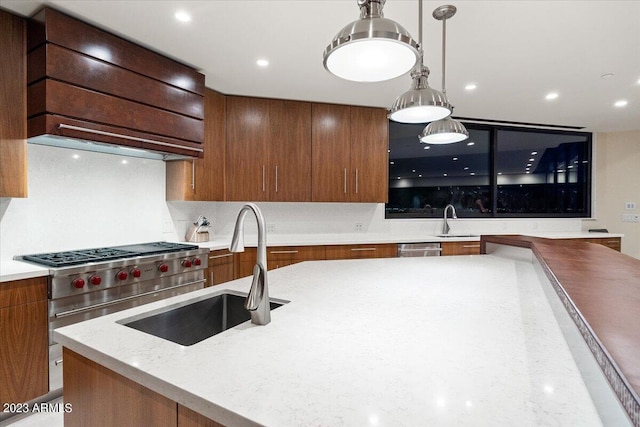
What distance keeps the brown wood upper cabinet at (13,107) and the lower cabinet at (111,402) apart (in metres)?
1.67

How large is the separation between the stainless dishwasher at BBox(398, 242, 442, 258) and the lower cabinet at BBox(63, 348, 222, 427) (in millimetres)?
3275

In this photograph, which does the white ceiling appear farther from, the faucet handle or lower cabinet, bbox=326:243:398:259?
the faucet handle

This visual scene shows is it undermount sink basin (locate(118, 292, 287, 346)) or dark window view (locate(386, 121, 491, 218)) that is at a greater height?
dark window view (locate(386, 121, 491, 218))

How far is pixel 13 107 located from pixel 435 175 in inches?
174

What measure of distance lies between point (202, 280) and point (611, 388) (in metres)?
2.89

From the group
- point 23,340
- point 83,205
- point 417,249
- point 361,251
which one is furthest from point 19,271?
point 417,249

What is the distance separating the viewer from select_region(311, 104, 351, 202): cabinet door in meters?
3.87

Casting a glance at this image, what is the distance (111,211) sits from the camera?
2.92 m

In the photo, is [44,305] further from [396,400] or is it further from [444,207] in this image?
[444,207]

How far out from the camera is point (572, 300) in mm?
999

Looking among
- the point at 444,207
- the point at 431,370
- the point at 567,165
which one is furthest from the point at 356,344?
the point at 567,165

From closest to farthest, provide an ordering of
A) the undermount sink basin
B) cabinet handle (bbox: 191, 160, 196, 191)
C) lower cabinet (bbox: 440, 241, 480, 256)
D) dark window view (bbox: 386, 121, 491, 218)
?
the undermount sink basin
cabinet handle (bbox: 191, 160, 196, 191)
lower cabinet (bbox: 440, 241, 480, 256)
dark window view (bbox: 386, 121, 491, 218)

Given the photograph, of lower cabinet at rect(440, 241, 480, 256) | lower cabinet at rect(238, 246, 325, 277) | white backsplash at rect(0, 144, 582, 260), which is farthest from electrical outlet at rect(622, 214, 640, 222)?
lower cabinet at rect(238, 246, 325, 277)

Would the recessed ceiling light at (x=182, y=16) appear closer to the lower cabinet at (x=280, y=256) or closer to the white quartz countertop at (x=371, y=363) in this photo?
the white quartz countertop at (x=371, y=363)
